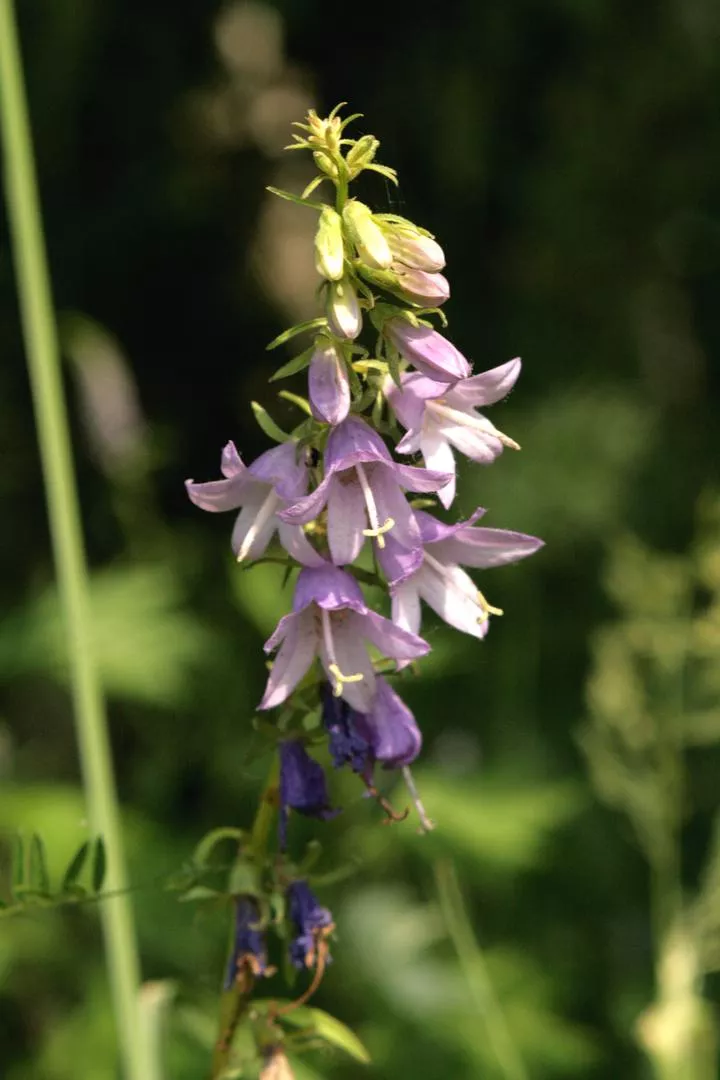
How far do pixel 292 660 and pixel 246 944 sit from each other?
0.80 ft

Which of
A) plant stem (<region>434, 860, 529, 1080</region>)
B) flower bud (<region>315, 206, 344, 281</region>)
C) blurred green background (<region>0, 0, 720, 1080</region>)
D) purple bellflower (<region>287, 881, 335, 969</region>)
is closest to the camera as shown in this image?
flower bud (<region>315, 206, 344, 281</region>)

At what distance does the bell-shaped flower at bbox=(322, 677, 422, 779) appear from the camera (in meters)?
1.18

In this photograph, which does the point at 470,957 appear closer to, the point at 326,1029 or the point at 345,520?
the point at 326,1029

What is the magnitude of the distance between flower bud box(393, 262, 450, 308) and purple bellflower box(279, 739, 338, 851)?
1.26ft

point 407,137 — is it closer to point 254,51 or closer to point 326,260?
point 254,51

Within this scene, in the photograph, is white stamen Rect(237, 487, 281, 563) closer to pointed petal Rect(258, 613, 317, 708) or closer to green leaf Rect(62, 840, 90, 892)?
pointed petal Rect(258, 613, 317, 708)

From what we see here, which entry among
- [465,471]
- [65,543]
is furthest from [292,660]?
[465,471]

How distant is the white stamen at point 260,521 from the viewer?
1174mm

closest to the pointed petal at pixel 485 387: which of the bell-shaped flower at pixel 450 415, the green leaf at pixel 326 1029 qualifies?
the bell-shaped flower at pixel 450 415

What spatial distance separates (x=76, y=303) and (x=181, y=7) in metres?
0.85

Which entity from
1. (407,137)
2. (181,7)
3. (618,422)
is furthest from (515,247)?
(181,7)

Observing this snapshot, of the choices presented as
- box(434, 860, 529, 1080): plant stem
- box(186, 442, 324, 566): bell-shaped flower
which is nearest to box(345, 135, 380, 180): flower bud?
box(186, 442, 324, 566): bell-shaped flower

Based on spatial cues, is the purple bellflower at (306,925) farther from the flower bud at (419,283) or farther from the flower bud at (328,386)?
the flower bud at (419,283)

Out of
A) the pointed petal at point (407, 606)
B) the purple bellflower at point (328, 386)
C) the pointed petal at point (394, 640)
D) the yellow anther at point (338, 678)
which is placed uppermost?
the purple bellflower at point (328, 386)
